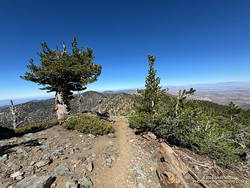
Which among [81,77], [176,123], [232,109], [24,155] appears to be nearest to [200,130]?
[176,123]

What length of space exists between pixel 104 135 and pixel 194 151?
305 inches

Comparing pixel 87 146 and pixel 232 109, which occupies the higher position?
pixel 87 146

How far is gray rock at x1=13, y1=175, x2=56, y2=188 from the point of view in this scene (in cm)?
433

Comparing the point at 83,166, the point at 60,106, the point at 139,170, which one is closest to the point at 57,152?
the point at 83,166

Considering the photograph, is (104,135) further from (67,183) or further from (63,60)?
(63,60)

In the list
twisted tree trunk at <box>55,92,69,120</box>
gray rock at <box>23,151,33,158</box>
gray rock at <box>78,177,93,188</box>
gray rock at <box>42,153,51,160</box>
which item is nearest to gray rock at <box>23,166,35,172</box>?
gray rock at <box>42,153,51,160</box>

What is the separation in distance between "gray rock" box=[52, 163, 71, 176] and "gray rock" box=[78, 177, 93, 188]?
0.75 meters

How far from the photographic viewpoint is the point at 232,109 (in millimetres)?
35344

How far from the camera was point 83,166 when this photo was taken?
243 inches

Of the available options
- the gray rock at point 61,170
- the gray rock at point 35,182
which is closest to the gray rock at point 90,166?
the gray rock at point 61,170

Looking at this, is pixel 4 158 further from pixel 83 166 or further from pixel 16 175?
pixel 83 166

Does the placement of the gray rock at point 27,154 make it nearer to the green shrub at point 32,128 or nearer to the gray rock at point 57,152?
the gray rock at point 57,152

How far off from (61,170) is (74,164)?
69 centimetres

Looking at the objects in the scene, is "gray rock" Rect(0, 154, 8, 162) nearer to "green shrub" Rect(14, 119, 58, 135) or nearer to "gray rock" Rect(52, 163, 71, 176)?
"gray rock" Rect(52, 163, 71, 176)
